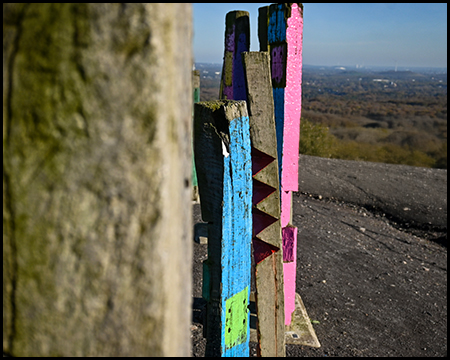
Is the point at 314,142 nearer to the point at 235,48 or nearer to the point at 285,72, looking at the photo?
the point at 235,48

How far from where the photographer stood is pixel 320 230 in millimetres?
5582

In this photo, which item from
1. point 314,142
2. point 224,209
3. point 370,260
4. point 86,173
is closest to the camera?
point 86,173

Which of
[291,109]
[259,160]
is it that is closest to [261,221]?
[259,160]

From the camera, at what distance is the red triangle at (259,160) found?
208 centimetres

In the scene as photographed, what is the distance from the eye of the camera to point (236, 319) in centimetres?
185

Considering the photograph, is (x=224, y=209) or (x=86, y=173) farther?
(x=224, y=209)

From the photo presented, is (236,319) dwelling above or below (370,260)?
above

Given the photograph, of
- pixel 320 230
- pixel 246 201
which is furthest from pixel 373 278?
pixel 246 201

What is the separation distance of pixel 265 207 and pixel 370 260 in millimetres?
3283

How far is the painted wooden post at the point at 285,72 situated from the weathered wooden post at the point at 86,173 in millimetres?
2295

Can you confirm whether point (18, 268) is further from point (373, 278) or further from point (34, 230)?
point (373, 278)

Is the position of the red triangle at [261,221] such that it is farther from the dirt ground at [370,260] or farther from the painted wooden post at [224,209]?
the dirt ground at [370,260]

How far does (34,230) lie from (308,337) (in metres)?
3.19

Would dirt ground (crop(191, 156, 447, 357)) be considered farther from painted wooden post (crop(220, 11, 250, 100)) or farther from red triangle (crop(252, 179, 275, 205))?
painted wooden post (crop(220, 11, 250, 100))
